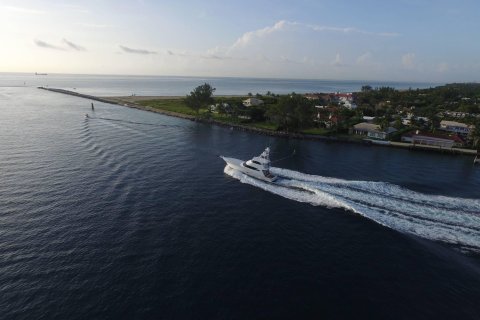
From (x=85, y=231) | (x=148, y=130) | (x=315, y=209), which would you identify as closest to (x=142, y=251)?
(x=85, y=231)

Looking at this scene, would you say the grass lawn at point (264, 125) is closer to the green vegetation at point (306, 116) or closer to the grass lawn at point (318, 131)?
the green vegetation at point (306, 116)

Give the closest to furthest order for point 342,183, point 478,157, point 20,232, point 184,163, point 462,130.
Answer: point 20,232 → point 342,183 → point 184,163 → point 478,157 → point 462,130

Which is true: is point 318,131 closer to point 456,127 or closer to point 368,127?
point 368,127

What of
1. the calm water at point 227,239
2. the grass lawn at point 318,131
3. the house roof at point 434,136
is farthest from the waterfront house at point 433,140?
the calm water at point 227,239

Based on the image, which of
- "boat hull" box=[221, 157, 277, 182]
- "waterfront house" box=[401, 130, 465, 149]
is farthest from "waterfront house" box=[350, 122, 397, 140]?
"boat hull" box=[221, 157, 277, 182]

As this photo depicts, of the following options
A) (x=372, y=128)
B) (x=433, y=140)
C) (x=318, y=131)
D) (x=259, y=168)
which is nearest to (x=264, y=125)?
(x=318, y=131)

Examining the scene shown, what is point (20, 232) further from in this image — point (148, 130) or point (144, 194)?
point (148, 130)

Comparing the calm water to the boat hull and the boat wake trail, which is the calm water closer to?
the boat wake trail
